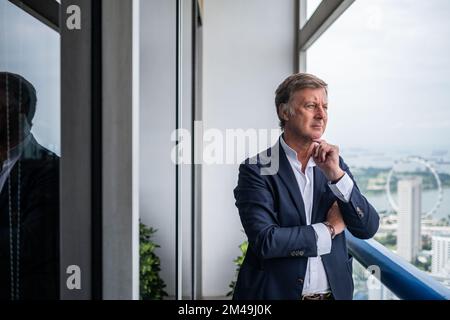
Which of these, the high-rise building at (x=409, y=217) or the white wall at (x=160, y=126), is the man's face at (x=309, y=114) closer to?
the high-rise building at (x=409, y=217)

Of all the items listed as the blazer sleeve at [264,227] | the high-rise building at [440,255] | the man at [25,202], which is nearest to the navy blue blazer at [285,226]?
the blazer sleeve at [264,227]

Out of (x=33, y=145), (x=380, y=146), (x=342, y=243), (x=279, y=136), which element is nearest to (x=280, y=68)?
(x=279, y=136)

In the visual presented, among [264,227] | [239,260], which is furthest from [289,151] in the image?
[239,260]

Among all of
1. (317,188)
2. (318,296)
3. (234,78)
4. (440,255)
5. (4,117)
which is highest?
(234,78)

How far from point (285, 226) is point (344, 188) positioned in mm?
137

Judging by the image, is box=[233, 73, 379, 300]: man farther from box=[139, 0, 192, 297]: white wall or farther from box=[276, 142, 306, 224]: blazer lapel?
box=[139, 0, 192, 297]: white wall

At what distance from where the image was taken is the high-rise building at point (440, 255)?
2.10 feet

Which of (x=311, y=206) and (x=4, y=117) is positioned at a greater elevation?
(x=4, y=117)

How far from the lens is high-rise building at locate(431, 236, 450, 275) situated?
25.2 inches

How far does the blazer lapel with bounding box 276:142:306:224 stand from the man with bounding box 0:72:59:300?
42cm

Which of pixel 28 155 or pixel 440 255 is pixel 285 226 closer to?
pixel 440 255

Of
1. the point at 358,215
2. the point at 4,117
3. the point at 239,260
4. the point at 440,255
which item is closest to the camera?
the point at 4,117

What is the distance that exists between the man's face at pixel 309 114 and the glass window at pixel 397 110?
0.02 metres

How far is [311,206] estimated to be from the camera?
0.79 m
